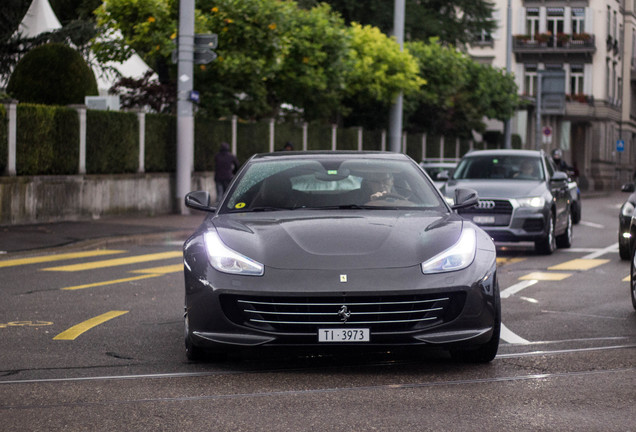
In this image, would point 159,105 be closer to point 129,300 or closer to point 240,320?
point 129,300

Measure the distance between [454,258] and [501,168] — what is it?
11.8 meters

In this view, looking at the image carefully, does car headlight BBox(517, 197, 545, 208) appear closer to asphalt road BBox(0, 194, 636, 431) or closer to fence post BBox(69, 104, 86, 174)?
asphalt road BBox(0, 194, 636, 431)

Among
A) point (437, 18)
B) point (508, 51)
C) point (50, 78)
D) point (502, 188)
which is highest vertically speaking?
point (437, 18)

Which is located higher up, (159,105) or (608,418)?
(159,105)

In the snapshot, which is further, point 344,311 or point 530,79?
point 530,79

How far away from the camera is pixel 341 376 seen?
7.28 meters

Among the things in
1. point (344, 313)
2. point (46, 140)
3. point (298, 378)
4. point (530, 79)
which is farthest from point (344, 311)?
point (530, 79)

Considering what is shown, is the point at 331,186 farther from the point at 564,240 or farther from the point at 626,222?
the point at 564,240

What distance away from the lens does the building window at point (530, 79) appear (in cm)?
7525

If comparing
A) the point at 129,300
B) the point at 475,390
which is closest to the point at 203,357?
the point at 475,390

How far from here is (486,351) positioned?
7664mm

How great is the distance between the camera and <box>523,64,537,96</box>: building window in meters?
75.2

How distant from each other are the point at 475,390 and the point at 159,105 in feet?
92.5

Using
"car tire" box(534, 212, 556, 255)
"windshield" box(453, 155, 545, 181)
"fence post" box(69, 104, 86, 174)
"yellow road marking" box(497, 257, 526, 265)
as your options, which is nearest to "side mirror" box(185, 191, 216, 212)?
"yellow road marking" box(497, 257, 526, 265)
